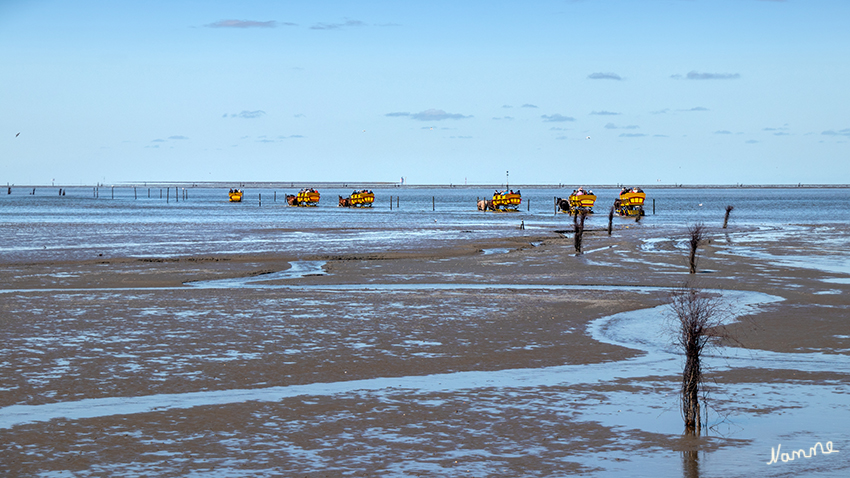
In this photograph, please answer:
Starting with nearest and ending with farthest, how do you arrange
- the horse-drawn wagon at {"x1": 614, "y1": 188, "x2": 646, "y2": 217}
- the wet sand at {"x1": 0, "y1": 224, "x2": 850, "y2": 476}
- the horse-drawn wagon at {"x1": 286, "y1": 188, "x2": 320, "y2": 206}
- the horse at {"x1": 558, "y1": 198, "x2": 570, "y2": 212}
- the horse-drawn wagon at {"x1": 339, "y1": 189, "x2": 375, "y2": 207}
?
1. the wet sand at {"x1": 0, "y1": 224, "x2": 850, "y2": 476}
2. the horse-drawn wagon at {"x1": 614, "y1": 188, "x2": 646, "y2": 217}
3. the horse at {"x1": 558, "y1": 198, "x2": 570, "y2": 212}
4. the horse-drawn wagon at {"x1": 339, "y1": 189, "x2": 375, "y2": 207}
5. the horse-drawn wagon at {"x1": 286, "y1": 188, "x2": 320, "y2": 206}

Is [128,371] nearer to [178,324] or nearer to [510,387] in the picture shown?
[178,324]

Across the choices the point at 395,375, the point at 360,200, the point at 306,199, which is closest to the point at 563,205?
the point at 360,200

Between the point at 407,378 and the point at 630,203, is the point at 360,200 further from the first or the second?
the point at 407,378

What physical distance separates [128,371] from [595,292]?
556 inches

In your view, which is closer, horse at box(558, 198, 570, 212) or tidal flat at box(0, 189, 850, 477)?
tidal flat at box(0, 189, 850, 477)

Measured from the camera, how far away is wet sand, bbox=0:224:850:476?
30.0 ft

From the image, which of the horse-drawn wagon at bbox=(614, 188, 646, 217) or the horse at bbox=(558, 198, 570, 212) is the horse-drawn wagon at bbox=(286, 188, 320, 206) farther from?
the horse-drawn wagon at bbox=(614, 188, 646, 217)

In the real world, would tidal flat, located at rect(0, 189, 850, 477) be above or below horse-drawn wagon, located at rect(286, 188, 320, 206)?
below

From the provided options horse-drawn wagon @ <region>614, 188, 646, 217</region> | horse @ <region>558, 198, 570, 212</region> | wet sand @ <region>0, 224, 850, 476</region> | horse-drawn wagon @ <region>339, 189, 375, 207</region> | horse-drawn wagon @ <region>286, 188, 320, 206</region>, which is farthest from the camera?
horse-drawn wagon @ <region>286, 188, 320, 206</region>

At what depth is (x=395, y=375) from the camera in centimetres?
1333

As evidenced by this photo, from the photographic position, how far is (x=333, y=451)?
9.39 metres

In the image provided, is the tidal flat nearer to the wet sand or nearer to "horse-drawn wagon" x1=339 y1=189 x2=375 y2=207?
the wet sand

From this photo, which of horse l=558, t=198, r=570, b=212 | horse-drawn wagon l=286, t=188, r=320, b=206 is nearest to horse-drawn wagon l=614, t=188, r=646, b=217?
horse l=558, t=198, r=570, b=212

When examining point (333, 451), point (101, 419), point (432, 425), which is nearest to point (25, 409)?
point (101, 419)
